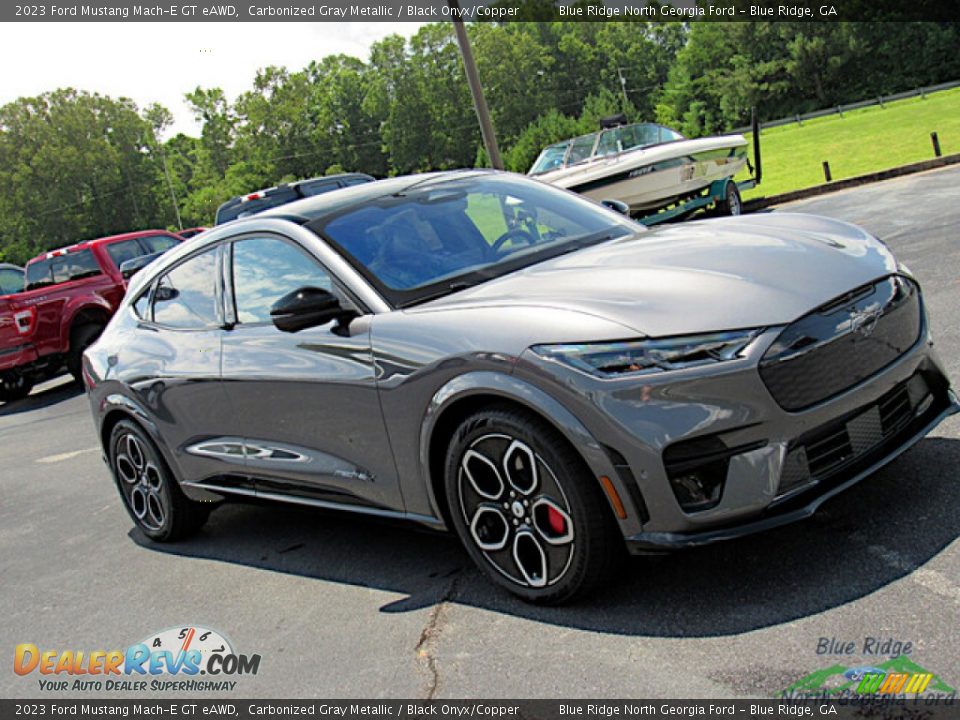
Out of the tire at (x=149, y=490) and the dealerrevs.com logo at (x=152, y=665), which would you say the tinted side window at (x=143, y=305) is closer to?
the tire at (x=149, y=490)

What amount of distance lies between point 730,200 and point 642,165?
2109mm

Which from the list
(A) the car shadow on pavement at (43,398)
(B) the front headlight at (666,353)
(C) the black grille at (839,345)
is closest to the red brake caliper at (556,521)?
(B) the front headlight at (666,353)

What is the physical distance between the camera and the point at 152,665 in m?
4.26

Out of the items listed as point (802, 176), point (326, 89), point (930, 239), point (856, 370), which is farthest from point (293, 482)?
point (326, 89)

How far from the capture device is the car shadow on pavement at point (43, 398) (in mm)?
14719

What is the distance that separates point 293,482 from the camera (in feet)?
15.7

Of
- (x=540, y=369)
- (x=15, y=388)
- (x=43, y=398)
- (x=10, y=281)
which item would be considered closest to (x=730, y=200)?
(x=43, y=398)

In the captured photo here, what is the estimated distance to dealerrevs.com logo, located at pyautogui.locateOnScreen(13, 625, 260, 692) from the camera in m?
4.04

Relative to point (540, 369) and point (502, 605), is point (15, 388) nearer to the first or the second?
point (502, 605)

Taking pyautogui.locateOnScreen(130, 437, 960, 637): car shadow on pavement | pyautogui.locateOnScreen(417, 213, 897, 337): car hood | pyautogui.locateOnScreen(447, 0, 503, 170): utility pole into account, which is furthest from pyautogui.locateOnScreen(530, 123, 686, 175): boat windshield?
pyautogui.locateOnScreen(130, 437, 960, 637): car shadow on pavement

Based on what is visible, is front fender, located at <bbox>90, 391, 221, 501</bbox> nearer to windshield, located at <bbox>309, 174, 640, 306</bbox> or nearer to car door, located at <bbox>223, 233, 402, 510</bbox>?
car door, located at <bbox>223, 233, 402, 510</bbox>

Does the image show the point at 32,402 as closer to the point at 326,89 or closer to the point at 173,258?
the point at 173,258

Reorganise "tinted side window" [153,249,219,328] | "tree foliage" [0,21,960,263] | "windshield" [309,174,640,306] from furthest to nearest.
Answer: "tree foliage" [0,21,960,263] < "tinted side window" [153,249,219,328] < "windshield" [309,174,640,306]

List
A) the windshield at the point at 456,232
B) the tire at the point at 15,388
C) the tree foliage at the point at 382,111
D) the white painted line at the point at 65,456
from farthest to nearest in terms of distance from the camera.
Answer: the tree foliage at the point at 382,111 < the tire at the point at 15,388 < the white painted line at the point at 65,456 < the windshield at the point at 456,232
